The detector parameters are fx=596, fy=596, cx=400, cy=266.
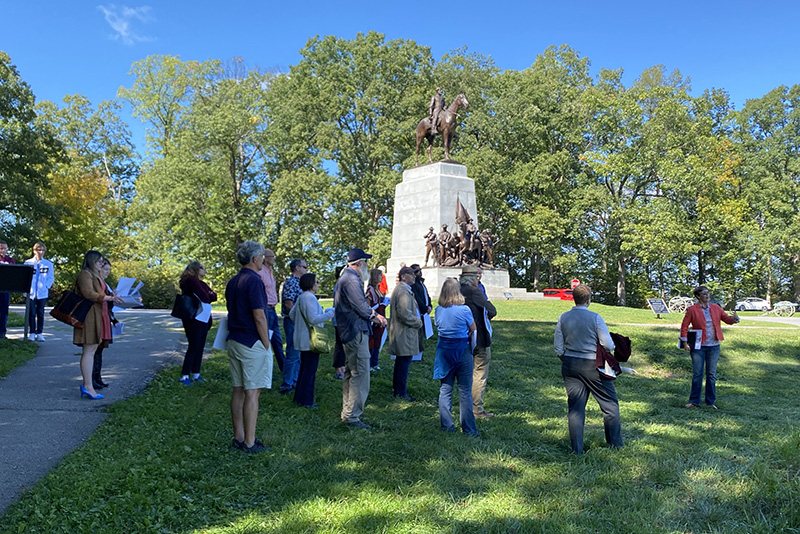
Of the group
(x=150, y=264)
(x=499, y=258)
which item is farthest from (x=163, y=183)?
(x=499, y=258)

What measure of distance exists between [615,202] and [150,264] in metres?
27.1

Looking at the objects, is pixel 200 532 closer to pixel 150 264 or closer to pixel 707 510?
pixel 707 510

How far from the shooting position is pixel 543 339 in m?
13.5

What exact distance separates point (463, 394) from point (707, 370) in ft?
14.9

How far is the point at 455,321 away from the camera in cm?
574

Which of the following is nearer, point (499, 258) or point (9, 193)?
point (9, 193)

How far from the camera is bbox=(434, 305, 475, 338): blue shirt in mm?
5746

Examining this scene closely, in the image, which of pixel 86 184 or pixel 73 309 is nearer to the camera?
pixel 73 309

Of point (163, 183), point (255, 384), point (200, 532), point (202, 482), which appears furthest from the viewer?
point (163, 183)

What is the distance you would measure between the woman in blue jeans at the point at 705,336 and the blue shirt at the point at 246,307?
6.04 metres

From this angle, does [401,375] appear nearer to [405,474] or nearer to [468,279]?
[468,279]

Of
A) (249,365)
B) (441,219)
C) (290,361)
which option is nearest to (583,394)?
(249,365)

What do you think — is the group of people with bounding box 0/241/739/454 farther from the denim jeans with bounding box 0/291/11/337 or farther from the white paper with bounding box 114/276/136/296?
the denim jeans with bounding box 0/291/11/337

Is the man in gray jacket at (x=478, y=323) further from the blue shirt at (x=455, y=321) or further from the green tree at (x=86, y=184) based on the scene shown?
the green tree at (x=86, y=184)
